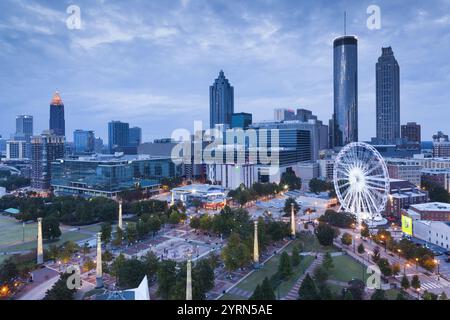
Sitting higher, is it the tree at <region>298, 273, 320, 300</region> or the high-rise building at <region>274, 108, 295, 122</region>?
the high-rise building at <region>274, 108, 295, 122</region>

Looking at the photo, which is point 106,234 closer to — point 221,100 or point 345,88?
point 345,88

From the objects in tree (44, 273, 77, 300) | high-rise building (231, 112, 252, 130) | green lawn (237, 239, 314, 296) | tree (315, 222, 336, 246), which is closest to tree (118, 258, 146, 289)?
tree (44, 273, 77, 300)

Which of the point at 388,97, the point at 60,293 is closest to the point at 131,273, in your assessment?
the point at 60,293

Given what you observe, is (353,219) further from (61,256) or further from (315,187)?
(61,256)

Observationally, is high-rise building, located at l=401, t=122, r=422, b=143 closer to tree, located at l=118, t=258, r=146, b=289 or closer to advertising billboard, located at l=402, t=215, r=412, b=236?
advertising billboard, located at l=402, t=215, r=412, b=236

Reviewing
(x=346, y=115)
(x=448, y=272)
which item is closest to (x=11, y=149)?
(x=346, y=115)

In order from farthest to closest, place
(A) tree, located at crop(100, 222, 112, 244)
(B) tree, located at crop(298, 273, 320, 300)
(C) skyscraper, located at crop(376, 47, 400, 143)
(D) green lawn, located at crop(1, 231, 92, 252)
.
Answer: (C) skyscraper, located at crop(376, 47, 400, 143), (D) green lawn, located at crop(1, 231, 92, 252), (A) tree, located at crop(100, 222, 112, 244), (B) tree, located at crop(298, 273, 320, 300)

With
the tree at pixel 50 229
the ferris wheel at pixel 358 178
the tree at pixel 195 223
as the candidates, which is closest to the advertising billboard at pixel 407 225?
the ferris wheel at pixel 358 178
